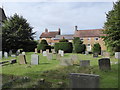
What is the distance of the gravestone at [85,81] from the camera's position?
471 cm

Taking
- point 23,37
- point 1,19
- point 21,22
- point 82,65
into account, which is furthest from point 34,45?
point 82,65

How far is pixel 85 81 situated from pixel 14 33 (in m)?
35.2

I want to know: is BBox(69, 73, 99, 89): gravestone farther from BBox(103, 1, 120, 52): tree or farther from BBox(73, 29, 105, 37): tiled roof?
BBox(73, 29, 105, 37): tiled roof

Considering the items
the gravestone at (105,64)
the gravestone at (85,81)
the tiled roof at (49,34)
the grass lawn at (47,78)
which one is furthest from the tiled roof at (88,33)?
the gravestone at (85,81)

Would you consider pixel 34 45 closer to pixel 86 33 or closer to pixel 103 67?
pixel 86 33

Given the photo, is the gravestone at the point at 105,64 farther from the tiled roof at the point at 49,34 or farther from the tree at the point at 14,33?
the tiled roof at the point at 49,34

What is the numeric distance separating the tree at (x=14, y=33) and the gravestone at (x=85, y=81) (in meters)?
30.2

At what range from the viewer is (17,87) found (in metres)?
6.35

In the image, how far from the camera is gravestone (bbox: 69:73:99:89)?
4.71 metres

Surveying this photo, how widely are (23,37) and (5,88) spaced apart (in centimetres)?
3480

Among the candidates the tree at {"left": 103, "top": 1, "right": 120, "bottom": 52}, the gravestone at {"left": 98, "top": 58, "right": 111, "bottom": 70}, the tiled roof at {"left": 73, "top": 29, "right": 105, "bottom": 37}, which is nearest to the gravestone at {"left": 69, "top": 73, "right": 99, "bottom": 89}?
the gravestone at {"left": 98, "top": 58, "right": 111, "bottom": 70}

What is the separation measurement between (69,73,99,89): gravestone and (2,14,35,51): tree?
3015 cm

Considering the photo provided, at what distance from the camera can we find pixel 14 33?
37.5 metres

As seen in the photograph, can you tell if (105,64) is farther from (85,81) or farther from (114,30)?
(114,30)
